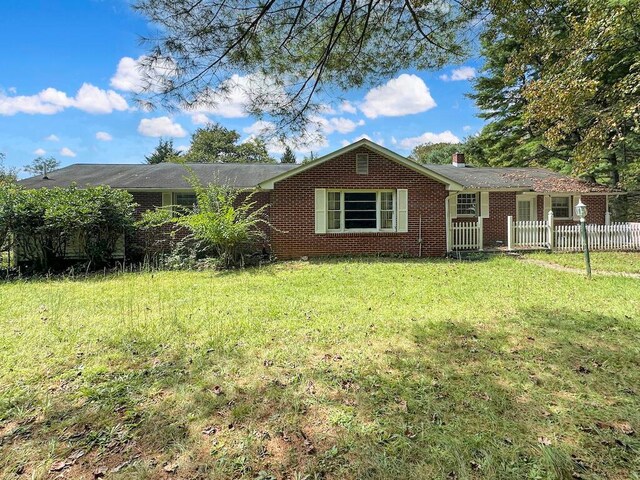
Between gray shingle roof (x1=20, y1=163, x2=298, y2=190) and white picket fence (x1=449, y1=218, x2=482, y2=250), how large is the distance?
7.55 meters

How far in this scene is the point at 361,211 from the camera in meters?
12.2

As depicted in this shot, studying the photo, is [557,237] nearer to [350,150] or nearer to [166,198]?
[350,150]

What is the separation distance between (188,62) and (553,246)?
13424 millimetres

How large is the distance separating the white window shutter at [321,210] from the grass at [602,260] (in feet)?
23.4

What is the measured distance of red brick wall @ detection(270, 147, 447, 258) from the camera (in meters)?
11.7

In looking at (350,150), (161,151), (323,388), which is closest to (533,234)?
(350,150)

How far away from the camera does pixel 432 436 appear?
102 inches

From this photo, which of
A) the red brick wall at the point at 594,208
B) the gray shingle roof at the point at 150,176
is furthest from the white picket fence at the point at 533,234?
the gray shingle roof at the point at 150,176

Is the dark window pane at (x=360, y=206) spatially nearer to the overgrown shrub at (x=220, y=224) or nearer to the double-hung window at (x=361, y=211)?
the double-hung window at (x=361, y=211)

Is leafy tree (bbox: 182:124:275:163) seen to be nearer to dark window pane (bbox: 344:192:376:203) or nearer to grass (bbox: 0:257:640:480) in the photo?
dark window pane (bbox: 344:192:376:203)

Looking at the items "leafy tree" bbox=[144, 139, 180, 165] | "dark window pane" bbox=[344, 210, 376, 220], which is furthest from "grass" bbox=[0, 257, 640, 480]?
"leafy tree" bbox=[144, 139, 180, 165]

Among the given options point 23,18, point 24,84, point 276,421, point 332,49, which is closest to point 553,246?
point 332,49

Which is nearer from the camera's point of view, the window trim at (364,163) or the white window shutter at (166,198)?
the window trim at (364,163)

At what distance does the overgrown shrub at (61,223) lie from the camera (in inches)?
389
